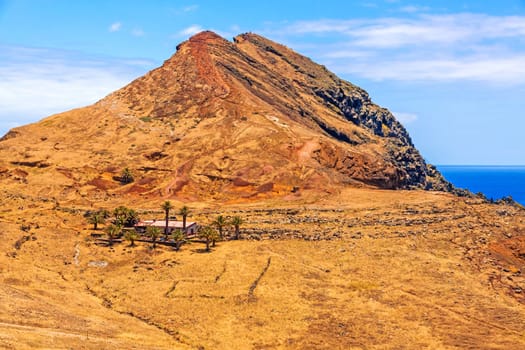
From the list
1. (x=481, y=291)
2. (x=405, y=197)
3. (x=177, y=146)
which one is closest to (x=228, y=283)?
(x=481, y=291)

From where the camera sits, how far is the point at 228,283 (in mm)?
59125

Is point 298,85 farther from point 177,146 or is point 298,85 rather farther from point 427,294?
point 427,294

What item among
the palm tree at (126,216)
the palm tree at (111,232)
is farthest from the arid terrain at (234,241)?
the palm tree at (126,216)

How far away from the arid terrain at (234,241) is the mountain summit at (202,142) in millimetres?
411

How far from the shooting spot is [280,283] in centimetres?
5944

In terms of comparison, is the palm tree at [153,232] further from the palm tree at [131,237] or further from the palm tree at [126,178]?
the palm tree at [126,178]

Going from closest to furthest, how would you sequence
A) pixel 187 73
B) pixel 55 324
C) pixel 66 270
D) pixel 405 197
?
pixel 55 324
pixel 66 270
pixel 405 197
pixel 187 73

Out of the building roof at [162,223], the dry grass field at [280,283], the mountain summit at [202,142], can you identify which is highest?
the mountain summit at [202,142]

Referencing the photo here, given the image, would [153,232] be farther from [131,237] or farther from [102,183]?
[102,183]

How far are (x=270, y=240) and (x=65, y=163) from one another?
172 ft

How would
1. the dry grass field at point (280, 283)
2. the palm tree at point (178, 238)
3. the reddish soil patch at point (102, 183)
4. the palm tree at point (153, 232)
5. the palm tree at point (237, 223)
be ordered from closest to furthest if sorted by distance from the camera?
the dry grass field at point (280, 283) → the palm tree at point (178, 238) → the palm tree at point (153, 232) → the palm tree at point (237, 223) → the reddish soil patch at point (102, 183)

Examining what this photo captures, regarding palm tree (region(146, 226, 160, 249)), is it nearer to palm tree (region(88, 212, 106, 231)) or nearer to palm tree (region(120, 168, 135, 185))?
palm tree (region(88, 212, 106, 231))

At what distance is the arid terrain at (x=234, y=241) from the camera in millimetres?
47906

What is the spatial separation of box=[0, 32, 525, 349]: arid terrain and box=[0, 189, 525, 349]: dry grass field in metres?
0.26
